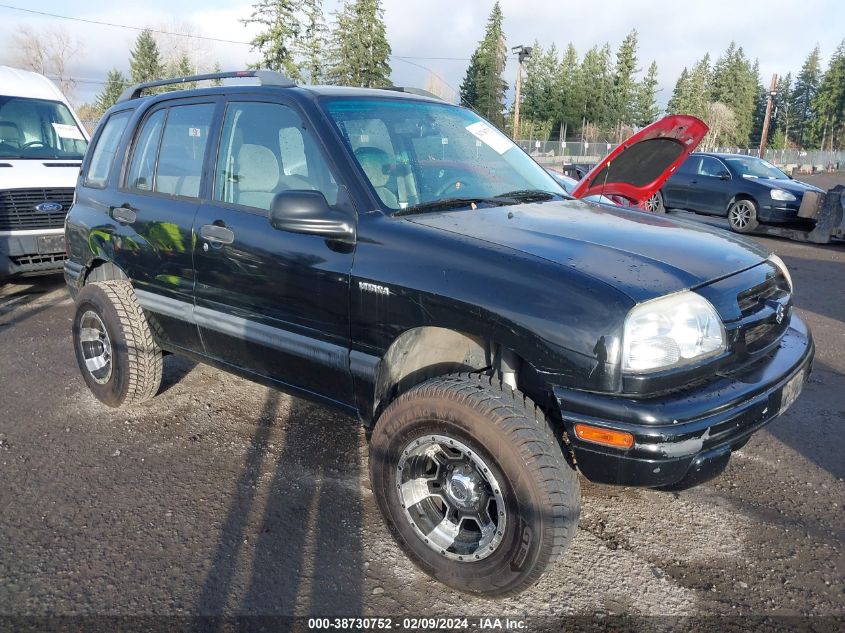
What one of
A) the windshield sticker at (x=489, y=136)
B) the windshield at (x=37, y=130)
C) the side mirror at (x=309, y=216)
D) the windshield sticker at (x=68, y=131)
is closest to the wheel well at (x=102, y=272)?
the side mirror at (x=309, y=216)

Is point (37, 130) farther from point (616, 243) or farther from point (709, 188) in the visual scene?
point (709, 188)

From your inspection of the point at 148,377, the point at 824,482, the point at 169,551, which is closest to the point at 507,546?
the point at 169,551

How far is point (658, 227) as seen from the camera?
3.02m

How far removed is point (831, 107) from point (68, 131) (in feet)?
330

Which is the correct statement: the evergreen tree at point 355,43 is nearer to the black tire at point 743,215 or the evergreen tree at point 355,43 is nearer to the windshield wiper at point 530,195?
the black tire at point 743,215

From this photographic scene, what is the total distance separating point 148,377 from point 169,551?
1614 mm

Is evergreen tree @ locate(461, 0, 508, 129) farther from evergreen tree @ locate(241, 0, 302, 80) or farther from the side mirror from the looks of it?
the side mirror

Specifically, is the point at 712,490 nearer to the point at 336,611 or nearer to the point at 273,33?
the point at 336,611

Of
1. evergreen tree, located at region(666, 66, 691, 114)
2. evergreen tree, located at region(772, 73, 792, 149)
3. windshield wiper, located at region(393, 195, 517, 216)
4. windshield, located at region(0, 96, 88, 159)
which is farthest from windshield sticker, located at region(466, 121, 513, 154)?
evergreen tree, located at region(772, 73, 792, 149)

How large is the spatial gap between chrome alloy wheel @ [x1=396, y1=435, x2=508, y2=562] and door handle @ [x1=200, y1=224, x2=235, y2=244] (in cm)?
142

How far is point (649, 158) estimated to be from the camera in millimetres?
5879

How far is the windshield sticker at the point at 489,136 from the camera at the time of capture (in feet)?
11.9

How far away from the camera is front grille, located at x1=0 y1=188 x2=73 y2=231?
683 cm

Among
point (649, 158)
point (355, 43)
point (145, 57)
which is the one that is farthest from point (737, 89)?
point (649, 158)
